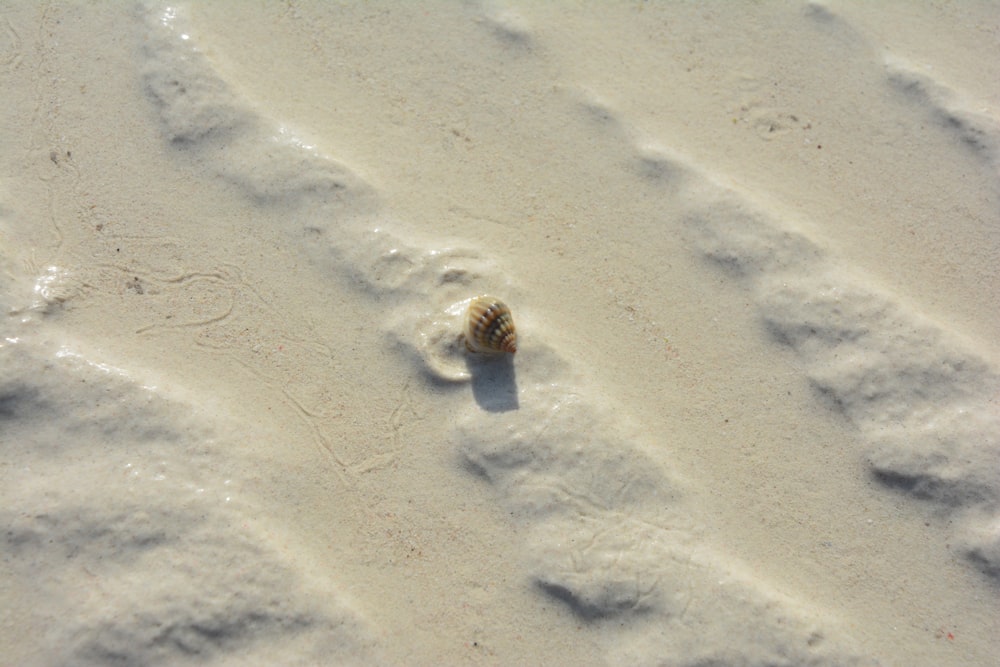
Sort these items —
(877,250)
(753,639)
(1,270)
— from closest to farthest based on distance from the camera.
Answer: (753,639) → (1,270) → (877,250)

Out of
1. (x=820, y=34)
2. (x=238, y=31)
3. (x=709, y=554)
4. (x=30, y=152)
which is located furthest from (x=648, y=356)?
(x=30, y=152)

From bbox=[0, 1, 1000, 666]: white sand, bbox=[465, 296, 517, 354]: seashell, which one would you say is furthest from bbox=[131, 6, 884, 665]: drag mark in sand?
bbox=[465, 296, 517, 354]: seashell

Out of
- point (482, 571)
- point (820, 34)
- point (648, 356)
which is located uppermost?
point (820, 34)

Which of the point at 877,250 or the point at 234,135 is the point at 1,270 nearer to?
the point at 234,135

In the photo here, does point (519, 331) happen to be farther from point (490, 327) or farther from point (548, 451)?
point (548, 451)

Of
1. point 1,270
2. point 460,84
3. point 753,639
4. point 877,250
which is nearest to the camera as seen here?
point 753,639

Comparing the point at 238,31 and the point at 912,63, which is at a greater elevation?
the point at 912,63

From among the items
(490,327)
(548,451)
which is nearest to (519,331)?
(490,327)
